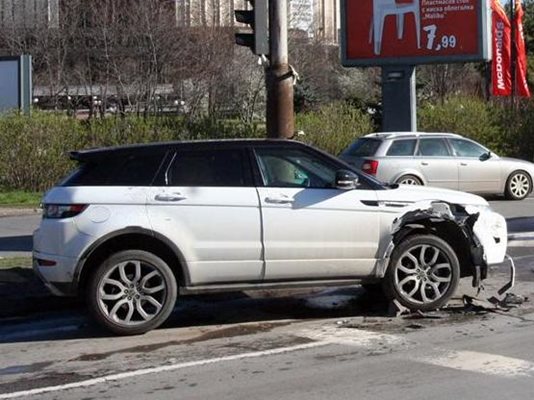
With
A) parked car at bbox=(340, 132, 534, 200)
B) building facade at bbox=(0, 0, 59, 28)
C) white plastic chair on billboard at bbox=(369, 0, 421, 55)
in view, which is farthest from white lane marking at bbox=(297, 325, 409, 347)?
building facade at bbox=(0, 0, 59, 28)

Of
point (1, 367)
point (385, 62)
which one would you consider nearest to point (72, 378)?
point (1, 367)

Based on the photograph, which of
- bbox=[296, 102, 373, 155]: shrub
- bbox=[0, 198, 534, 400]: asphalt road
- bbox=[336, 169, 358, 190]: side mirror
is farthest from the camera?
bbox=[296, 102, 373, 155]: shrub

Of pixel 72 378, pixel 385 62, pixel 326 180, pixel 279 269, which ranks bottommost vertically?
pixel 72 378

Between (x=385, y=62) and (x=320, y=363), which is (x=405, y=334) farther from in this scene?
(x=385, y=62)

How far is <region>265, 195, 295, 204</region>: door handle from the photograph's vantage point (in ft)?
27.3

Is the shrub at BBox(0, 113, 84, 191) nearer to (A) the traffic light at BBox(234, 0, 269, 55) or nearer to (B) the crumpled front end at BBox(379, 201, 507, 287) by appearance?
(A) the traffic light at BBox(234, 0, 269, 55)

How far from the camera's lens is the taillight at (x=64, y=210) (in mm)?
8070

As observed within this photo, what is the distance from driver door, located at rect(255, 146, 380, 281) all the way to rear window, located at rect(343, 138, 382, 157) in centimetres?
1100

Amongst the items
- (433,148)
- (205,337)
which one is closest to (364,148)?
(433,148)

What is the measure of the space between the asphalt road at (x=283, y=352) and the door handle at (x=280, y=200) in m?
1.15

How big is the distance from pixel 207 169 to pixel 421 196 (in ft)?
6.65

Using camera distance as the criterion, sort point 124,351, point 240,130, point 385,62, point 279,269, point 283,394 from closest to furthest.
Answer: point 283,394
point 124,351
point 279,269
point 385,62
point 240,130

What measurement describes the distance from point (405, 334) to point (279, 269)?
4.10 feet

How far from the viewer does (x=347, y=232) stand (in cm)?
849
